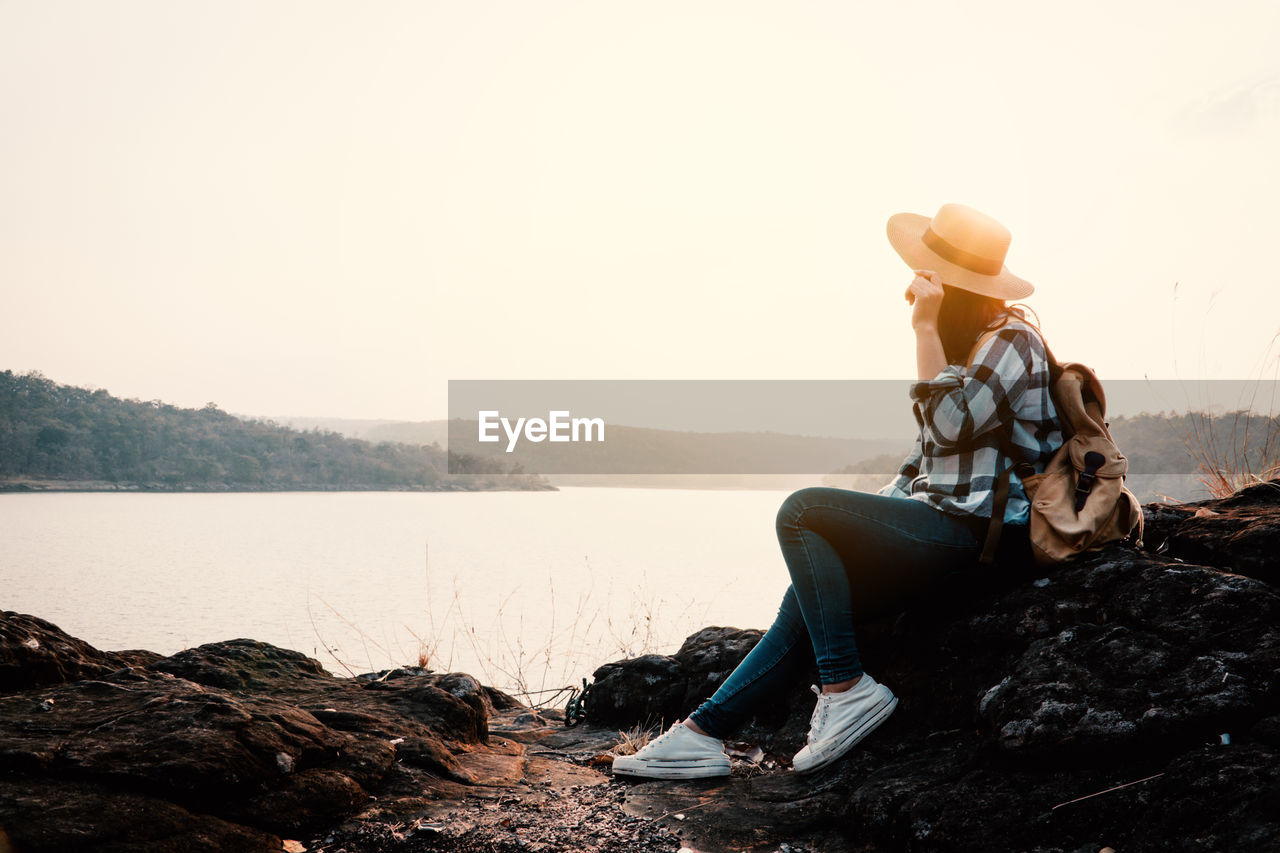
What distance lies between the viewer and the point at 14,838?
1.74m

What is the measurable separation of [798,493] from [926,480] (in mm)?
465

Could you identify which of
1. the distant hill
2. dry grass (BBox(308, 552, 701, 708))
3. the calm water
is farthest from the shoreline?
dry grass (BBox(308, 552, 701, 708))

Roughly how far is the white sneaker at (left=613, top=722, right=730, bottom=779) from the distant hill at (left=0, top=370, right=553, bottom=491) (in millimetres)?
43234

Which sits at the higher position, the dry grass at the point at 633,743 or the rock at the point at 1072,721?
the rock at the point at 1072,721

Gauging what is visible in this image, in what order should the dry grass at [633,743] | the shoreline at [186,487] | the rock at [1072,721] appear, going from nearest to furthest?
the rock at [1072,721]
the dry grass at [633,743]
the shoreline at [186,487]

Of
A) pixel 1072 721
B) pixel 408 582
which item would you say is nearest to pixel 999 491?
pixel 1072 721

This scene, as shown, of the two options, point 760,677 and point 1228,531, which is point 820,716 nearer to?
point 760,677

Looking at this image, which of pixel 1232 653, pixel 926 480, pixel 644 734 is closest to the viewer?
pixel 1232 653

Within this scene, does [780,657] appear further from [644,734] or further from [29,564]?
[29,564]

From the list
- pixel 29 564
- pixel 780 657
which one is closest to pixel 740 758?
pixel 780 657

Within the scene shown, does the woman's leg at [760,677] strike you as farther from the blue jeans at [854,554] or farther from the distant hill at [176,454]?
the distant hill at [176,454]

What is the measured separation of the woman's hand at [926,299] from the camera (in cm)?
283

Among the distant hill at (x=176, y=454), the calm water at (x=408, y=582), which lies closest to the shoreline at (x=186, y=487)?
the distant hill at (x=176, y=454)

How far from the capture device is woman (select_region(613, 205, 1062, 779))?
257 centimetres
